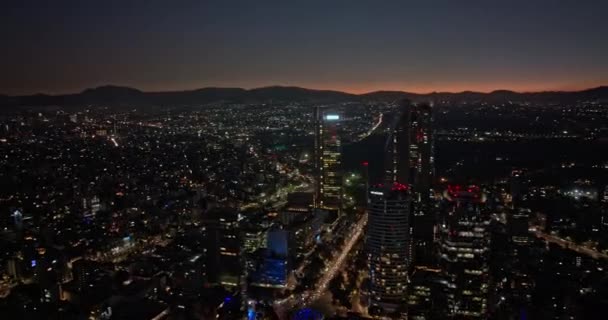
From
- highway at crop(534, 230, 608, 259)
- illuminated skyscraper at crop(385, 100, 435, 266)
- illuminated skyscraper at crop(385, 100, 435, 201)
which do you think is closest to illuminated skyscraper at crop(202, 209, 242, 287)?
illuminated skyscraper at crop(385, 100, 435, 266)

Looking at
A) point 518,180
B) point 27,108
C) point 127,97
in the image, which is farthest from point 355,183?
point 27,108

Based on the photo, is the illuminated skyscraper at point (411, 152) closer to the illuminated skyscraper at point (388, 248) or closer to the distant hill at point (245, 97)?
the distant hill at point (245, 97)

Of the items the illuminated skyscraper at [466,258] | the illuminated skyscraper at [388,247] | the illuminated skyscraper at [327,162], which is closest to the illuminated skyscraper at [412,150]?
the illuminated skyscraper at [327,162]

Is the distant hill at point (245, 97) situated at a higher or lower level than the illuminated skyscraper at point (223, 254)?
higher

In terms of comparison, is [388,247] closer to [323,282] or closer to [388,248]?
[388,248]

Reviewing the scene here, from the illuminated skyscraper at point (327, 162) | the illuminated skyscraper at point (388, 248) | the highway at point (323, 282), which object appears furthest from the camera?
the illuminated skyscraper at point (327, 162)

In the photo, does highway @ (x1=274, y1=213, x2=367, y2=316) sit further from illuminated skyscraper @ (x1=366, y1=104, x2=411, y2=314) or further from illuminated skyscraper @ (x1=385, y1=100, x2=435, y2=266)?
illuminated skyscraper @ (x1=385, y1=100, x2=435, y2=266)

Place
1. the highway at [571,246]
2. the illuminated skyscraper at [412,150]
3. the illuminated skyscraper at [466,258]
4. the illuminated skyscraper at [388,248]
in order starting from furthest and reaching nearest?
1. the illuminated skyscraper at [412,150]
2. the highway at [571,246]
3. the illuminated skyscraper at [388,248]
4. the illuminated skyscraper at [466,258]
